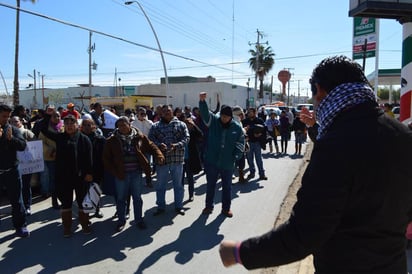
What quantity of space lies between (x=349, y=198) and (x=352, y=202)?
3 cm

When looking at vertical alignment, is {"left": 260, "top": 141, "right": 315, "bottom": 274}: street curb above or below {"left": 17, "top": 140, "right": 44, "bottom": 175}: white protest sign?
below

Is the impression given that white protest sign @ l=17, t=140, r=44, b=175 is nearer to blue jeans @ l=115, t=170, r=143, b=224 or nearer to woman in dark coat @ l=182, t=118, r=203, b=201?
blue jeans @ l=115, t=170, r=143, b=224

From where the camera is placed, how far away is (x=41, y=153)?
23.7ft

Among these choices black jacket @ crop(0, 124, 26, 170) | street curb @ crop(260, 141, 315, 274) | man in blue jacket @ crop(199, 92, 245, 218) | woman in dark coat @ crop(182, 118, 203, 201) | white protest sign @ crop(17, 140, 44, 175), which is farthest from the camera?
woman in dark coat @ crop(182, 118, 203, 201)

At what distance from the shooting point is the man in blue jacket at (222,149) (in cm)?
639

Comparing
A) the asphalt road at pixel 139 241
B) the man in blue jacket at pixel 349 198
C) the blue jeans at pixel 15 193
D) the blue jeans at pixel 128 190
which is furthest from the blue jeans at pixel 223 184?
the man in blue jacket at pixel 349 198

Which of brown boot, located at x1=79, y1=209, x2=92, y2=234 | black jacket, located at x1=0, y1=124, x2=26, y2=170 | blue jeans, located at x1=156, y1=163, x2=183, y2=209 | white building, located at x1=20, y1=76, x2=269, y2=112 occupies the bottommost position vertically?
brown boot, located at x1=79, y1=209, x2=92, y2=234

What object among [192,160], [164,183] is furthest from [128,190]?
[192,160]

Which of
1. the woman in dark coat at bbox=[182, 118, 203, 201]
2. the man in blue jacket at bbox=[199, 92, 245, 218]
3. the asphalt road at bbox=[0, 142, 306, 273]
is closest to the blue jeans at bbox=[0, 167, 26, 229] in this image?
the asphalt road at bbox=[0, 142, 306, 273]

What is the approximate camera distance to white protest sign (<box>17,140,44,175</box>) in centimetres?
677

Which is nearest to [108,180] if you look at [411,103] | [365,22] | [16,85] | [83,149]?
[83,149]

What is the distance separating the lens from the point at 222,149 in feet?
20.9

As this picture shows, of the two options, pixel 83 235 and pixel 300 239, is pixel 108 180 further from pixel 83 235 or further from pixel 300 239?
pixel 300 239

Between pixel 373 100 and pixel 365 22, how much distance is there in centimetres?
842
